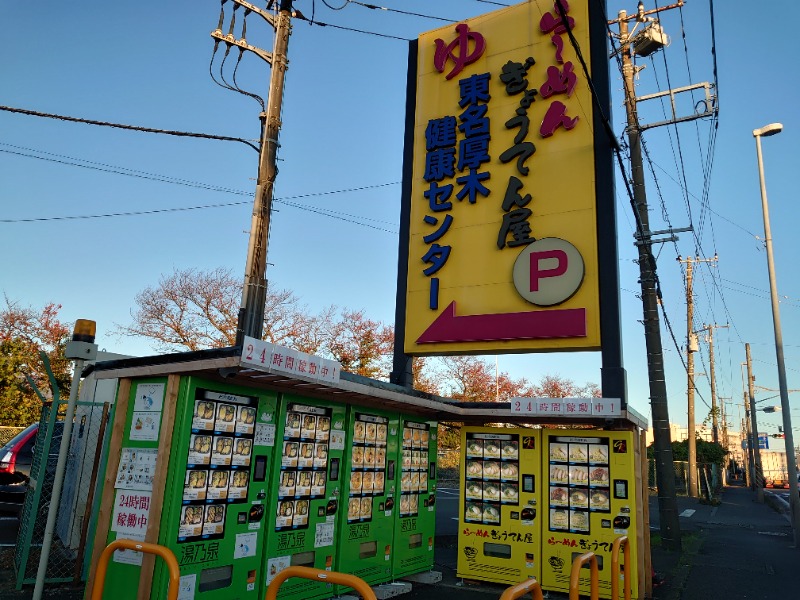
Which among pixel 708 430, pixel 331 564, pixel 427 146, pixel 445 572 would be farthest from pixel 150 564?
pixel 708 430

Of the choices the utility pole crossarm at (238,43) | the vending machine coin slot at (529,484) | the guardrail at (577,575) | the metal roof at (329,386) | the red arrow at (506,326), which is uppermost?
the utility pole crossarm at (238,43)

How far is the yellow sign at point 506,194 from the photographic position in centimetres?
1057

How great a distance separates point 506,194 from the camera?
37.4 feet

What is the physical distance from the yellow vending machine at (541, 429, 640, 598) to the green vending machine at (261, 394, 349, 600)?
3.34 m

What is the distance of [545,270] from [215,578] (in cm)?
707

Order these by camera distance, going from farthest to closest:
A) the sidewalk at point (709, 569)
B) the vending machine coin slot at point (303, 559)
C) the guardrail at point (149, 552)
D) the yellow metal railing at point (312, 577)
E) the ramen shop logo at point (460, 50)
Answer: the ramen shop logo at point (460, 50), the sidewalk at point (709, 569), the vending machine coin slot at point (303, 559), the guardrail at point (149, 552), the yellow metal railing at point (312, 577)

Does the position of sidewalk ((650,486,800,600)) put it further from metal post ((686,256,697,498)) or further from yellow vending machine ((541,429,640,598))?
metal post ((686,256,697,498))

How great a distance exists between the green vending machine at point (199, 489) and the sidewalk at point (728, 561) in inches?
249

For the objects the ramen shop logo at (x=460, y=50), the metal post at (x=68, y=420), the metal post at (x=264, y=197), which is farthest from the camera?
the ramen shop logo at (x=460, y=50)

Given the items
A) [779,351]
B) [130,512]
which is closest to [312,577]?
[130,512]

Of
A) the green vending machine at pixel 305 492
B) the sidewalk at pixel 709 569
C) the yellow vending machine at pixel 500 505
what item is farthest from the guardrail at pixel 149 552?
the yellow vending machine at pixel 500 505

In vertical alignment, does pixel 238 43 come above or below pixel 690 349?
above

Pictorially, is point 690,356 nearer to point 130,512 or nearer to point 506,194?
point 506,194

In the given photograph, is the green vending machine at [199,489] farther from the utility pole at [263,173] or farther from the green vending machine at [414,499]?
the green vending machine at [414,499]
